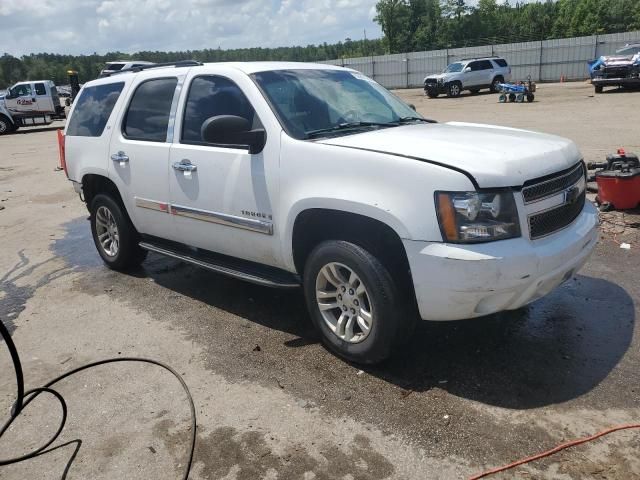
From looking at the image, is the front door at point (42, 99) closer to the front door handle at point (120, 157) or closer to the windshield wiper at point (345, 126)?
the front door handle at point (120, 157)

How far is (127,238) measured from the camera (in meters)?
5.65

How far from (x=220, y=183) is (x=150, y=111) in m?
1.28

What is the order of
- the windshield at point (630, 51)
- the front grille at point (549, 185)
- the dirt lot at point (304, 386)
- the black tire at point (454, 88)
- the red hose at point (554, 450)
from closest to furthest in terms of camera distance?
the red hose at point (554, 450) → the dirt lot at point (304, 386) → the front grille at point (549, 185) → the windshield at point (630, 51) → the black tire at point (454, 88)

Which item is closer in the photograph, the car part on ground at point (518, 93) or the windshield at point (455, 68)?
the car part on ground at point (518, 93)

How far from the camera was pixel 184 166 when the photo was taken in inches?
177

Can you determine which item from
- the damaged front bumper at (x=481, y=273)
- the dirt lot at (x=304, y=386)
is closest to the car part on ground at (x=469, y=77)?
the dirt lot at (x=304, y=386)

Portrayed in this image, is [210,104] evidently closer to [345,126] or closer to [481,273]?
[345,126]

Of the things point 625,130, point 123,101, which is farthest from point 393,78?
point 123,101

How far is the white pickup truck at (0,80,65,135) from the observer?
28.4 m

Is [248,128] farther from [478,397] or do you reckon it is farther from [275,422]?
[478,397]

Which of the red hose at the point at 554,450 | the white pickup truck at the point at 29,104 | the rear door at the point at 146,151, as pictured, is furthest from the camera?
the white pickup truck at the point at 29,104

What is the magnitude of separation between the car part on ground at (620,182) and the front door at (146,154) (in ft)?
15.9

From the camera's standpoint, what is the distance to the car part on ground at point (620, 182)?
6.37 metres

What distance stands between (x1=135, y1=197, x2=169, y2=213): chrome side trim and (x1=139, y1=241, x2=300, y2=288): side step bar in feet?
1.24
